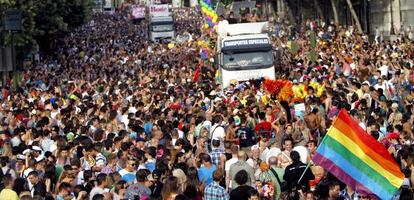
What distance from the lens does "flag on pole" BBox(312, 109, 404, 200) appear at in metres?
11.2

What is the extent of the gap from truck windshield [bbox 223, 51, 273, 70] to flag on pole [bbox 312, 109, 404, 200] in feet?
70.7

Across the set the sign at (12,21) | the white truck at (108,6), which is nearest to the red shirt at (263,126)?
the sign at (12,21)

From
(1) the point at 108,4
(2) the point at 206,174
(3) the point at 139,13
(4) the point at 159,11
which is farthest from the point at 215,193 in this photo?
(1) the point at 108,4

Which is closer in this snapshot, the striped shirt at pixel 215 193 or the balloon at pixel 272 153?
the striped shirt at pixel 215 193

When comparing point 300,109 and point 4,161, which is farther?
point 300,109

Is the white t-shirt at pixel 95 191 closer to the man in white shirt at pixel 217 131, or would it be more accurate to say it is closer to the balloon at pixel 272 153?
the balloon at pixel 272 153

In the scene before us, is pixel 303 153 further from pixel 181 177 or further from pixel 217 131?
pixel 217 131

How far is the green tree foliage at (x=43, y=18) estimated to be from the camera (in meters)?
50.1

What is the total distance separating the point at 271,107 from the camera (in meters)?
20.4

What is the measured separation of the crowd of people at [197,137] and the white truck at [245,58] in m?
1.14

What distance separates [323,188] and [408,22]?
146ft

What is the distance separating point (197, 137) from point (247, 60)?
1596 cm

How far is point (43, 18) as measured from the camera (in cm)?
5838

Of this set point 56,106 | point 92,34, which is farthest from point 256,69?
point 92,34
